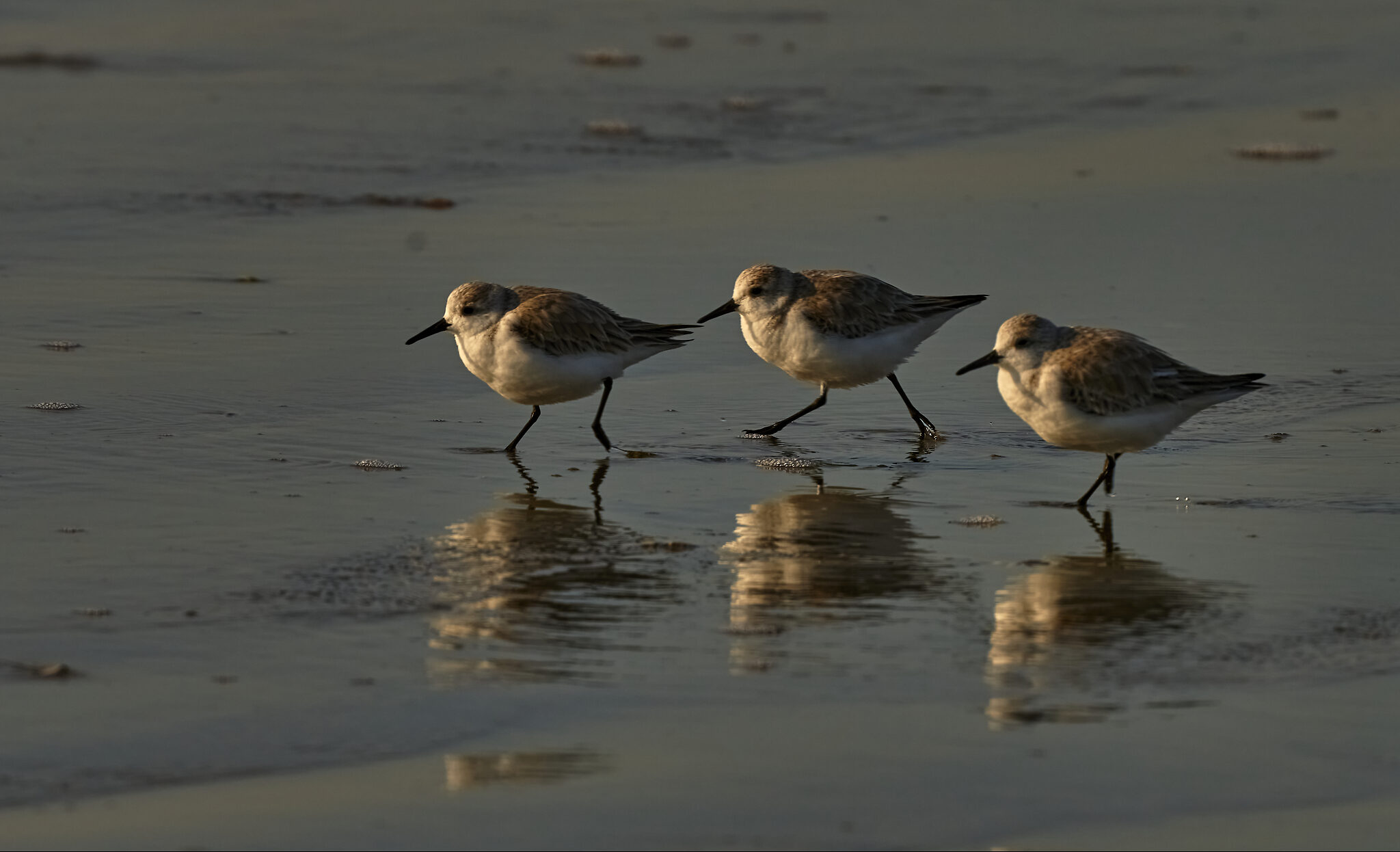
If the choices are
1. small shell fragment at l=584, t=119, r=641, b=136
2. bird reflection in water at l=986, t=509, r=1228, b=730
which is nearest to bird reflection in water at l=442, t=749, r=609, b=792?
bird reflection in water at l=986, t=509, r=1228, b=730

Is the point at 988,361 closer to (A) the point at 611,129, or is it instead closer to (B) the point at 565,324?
(B) the point at 565,324

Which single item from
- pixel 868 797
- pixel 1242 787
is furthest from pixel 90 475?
pixel 1242 787

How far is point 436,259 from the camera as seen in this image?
12367mm

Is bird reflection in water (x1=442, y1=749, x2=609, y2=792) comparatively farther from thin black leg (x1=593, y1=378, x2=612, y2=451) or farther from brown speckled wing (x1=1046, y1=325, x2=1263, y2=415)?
thin black leg (x1=593, y1=378, x2=612, y2=451)

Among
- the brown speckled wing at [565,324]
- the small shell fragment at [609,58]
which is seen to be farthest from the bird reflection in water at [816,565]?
the small shell fragment at [609,58]

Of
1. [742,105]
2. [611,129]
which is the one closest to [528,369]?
[611,129]

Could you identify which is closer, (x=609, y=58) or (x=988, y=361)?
(x=988, y=361)

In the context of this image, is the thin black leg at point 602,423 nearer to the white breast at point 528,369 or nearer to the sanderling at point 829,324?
the white breast at point 528,369

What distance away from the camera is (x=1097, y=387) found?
7.41 metres

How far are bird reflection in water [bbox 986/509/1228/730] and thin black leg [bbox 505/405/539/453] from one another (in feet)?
9.05

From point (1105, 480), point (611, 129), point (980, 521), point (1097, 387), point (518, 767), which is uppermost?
point (611, 129)

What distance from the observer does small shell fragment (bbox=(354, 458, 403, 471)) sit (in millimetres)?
7887

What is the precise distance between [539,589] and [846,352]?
10.2 ft

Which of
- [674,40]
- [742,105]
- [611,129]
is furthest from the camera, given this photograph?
[674,40]
